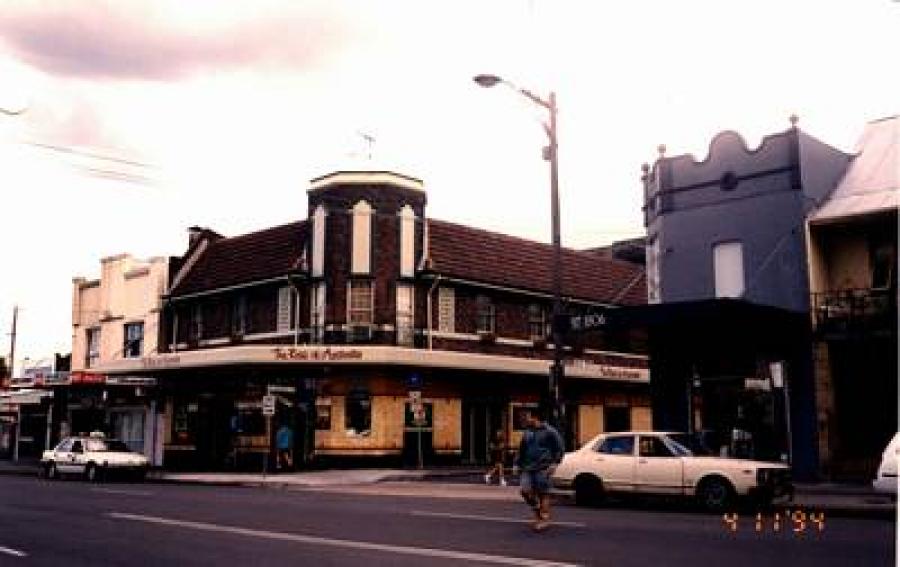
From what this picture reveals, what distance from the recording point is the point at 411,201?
113 ft

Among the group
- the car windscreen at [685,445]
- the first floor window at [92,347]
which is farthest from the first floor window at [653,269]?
the first floor window at [92,347]

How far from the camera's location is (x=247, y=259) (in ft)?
123

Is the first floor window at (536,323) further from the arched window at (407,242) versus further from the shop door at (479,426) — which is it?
the arched window at (407,242)

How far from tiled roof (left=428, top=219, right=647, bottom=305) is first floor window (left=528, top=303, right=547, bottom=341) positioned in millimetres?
781

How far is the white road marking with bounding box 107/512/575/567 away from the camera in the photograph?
32.1 ft

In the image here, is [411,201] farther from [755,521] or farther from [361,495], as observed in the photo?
[755,521]

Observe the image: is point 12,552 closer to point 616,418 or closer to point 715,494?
point 715,494

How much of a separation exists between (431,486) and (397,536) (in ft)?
42.9

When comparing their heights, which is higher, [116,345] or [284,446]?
[116,345]

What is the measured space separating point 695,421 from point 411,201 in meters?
13.5

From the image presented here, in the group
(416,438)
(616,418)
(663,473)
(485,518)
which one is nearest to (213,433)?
(416,438)

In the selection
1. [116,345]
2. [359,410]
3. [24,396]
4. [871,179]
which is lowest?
[359,410]

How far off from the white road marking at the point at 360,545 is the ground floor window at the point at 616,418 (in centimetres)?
2828

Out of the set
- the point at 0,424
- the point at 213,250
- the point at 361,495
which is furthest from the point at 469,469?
the point at 0,424
